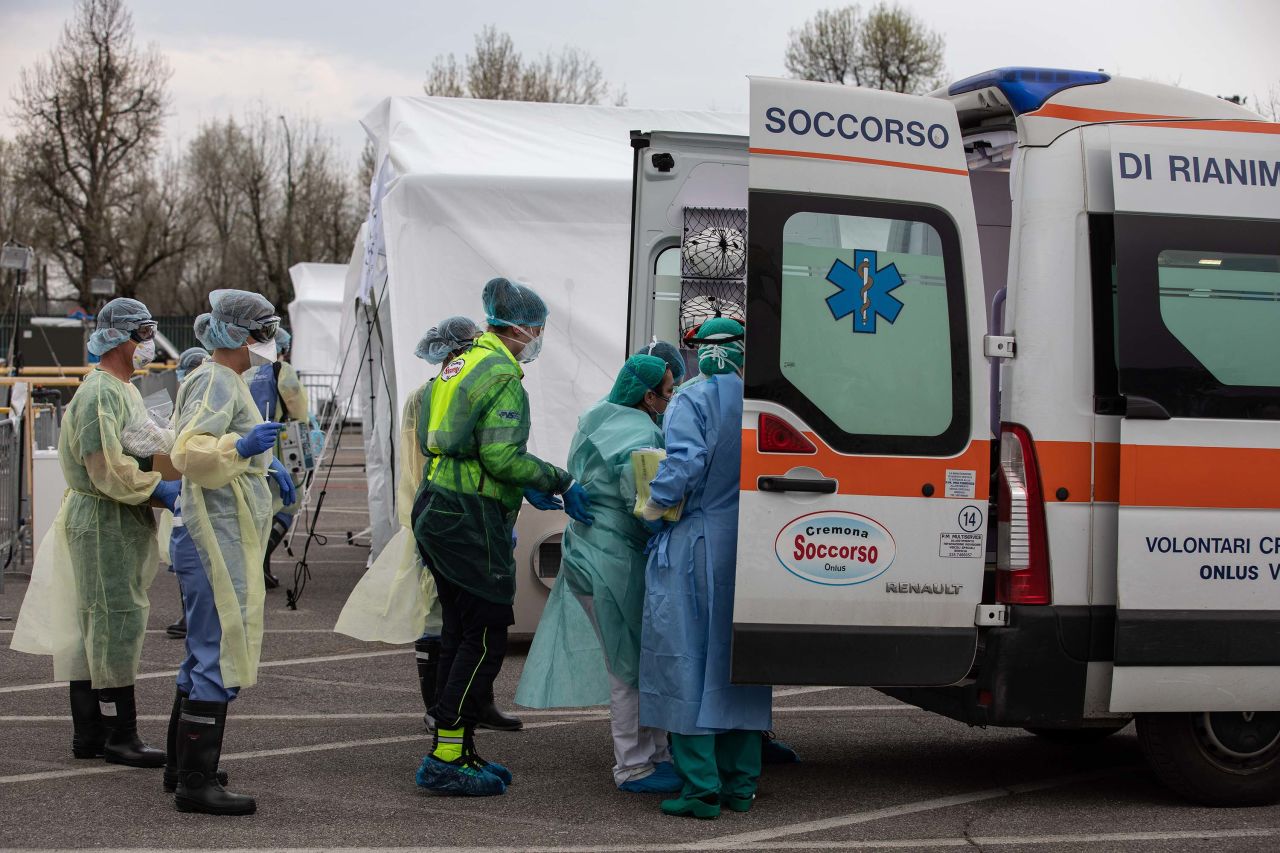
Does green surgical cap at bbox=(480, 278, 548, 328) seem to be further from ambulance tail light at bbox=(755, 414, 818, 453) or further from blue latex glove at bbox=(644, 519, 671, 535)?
ambulance tail light at bbox=(755, 414, 818, 453)

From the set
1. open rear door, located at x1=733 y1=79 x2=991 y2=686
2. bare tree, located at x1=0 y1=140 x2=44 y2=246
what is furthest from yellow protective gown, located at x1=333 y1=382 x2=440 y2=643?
bare tree, located at x1=0 y1=140 x2=44 y2=246

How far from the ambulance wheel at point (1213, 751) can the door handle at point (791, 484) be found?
1574mm

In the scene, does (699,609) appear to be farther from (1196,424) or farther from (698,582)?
(1196,424)

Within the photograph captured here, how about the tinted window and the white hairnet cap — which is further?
the white hairnet cap

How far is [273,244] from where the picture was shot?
54.8 metres

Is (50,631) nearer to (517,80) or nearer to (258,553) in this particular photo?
(258,553)

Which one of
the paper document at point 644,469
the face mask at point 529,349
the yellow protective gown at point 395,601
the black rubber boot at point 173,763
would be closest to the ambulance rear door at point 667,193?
the yellow protective gown at point 395,601

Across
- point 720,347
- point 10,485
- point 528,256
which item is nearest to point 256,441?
point 720,347

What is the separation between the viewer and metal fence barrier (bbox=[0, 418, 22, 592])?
39.9 ft

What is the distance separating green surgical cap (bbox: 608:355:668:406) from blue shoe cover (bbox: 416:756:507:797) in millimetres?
1580

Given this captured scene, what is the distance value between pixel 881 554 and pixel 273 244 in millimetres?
52317

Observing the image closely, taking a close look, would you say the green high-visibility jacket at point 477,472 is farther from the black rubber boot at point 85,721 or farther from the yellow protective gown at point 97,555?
the black rubber boot at point 85,721

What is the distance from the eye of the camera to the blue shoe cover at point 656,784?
229 inches

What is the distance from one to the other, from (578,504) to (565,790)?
115cm
